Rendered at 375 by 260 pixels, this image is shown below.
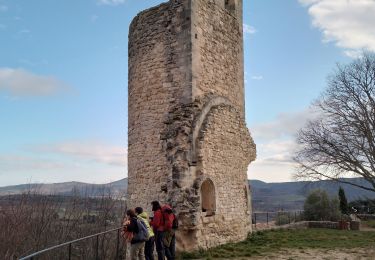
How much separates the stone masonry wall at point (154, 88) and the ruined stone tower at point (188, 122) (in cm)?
3

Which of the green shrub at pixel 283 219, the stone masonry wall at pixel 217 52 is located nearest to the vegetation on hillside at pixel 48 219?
the stone masonry wall at pixel 217 52

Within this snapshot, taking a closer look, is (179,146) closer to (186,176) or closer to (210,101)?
(186,176)

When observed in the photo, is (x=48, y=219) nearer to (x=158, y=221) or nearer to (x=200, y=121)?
(x=200, y=121)

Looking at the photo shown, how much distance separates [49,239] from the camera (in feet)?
66.4

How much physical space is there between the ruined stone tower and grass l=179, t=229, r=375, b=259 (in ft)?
1.20

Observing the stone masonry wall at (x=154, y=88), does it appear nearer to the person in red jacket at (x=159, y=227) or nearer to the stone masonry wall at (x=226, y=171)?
the stone masonry wall at (x=226, y=171)

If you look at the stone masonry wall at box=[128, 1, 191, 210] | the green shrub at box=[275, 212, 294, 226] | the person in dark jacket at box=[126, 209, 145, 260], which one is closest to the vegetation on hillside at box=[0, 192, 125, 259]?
the stone masonry wall at box=[128, 1, 191, 210]

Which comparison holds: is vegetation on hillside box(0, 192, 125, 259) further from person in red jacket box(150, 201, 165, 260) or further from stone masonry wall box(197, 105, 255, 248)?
person in red jacket box(150, 201, 165, 260)

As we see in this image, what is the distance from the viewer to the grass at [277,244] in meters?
11.4

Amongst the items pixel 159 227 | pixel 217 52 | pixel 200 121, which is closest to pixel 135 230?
pixel 159 227

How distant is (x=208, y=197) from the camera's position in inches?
500

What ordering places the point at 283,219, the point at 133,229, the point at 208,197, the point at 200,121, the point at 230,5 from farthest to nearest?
the point at 283,219
the point at 230,5
the point at 208,197
the point at 200,121
the point at 133,229

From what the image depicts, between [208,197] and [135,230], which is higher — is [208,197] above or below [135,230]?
above

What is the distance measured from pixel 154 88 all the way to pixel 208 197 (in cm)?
386
